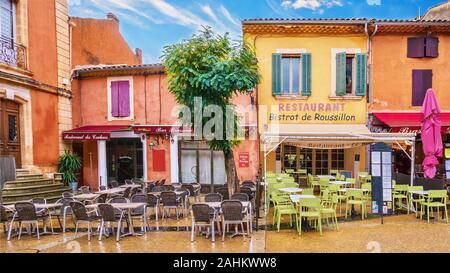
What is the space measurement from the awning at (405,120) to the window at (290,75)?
10.7 feet

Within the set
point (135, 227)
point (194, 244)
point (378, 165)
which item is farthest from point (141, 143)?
point (378, 165)

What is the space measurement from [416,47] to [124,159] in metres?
12.9

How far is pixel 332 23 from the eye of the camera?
13.0 metres

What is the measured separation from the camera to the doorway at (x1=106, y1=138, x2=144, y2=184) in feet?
48.4

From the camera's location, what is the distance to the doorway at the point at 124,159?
48.4 feet

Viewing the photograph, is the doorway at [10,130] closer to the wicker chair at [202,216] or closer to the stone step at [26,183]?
the stone step at [26,183]

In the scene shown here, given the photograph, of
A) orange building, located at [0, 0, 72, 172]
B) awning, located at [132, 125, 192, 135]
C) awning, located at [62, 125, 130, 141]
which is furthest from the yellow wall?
orange building, located at [0, 0, 72, 172]

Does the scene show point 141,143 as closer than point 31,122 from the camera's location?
No

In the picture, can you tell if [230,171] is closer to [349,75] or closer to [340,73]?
[340,73]

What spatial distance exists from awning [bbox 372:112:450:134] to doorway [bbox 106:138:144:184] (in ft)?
32.6

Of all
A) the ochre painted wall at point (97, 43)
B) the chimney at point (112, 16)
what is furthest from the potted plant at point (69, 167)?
the chimney at point (112, 16)

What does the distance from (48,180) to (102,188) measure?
267cm

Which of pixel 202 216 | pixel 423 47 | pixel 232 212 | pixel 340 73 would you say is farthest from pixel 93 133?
pixel 423 47

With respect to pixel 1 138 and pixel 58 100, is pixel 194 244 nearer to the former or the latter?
pixel 1 138
